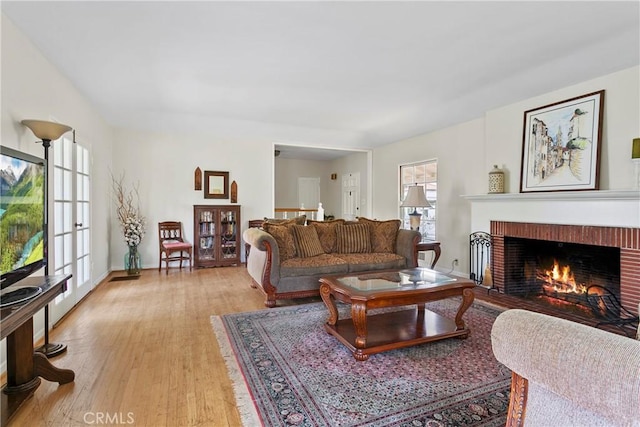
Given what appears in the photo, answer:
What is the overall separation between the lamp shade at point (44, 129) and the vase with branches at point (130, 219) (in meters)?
2.83

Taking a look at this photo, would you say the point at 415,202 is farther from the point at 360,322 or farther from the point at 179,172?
the point at 179,172

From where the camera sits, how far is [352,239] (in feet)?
14.4

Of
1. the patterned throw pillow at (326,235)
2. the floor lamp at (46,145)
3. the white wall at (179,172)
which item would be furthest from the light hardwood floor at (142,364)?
the white wall at (179,172)

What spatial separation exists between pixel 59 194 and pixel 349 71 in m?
3.17

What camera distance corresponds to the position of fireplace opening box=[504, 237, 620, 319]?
3.35 m

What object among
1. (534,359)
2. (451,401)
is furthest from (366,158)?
(534,359)

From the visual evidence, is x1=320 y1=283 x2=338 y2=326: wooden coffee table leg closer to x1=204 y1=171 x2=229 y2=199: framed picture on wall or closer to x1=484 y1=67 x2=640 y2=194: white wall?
x1=484 y1=67 x2=640 y2=194: white wall

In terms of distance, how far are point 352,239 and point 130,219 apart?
139 inches

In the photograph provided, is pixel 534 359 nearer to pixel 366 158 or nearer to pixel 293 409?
pixel 293 409

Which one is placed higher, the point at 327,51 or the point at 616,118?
the point at 327,51

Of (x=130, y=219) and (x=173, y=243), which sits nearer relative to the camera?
(x=130, y=219)

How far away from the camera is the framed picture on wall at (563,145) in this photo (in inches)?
129

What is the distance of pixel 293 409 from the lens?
1731 millimetres

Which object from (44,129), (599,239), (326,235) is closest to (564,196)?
(599,239)
